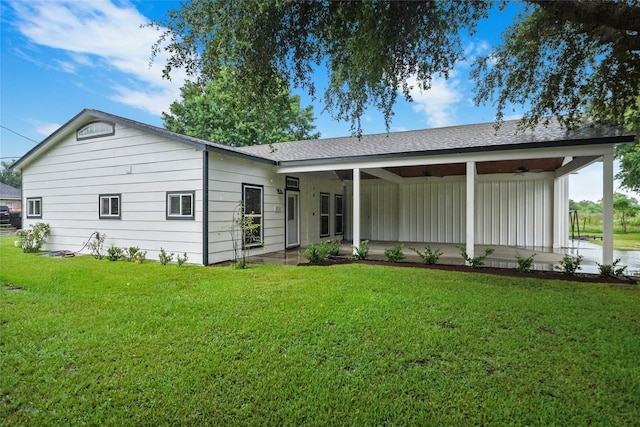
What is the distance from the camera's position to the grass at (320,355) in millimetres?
2389

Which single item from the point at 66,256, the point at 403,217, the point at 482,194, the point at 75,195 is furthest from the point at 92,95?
the point at 482,194

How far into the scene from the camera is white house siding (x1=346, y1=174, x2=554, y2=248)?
11695 mm

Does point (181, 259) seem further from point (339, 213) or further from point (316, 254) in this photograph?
point (339, 213)

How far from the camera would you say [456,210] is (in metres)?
12.9

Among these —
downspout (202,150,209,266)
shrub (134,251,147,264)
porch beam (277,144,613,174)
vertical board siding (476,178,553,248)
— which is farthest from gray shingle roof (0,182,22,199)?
vertical board siding (476,178,553,248)

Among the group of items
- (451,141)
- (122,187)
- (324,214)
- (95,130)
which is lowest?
(324,214)

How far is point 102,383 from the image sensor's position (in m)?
2.70

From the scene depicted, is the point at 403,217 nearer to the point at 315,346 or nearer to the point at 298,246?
the point at 298,246

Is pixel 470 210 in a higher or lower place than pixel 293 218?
higher

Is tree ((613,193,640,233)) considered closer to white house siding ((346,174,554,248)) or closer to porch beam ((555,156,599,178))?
white house siding ((346,174,554,248))

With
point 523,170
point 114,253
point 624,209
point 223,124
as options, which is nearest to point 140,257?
point 114,253

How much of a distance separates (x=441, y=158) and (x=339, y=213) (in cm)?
673

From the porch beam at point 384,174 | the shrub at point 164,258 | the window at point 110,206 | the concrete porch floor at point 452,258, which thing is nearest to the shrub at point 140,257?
the shrub at point 164,258

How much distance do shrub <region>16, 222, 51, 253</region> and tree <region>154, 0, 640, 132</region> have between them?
9.13 metres
